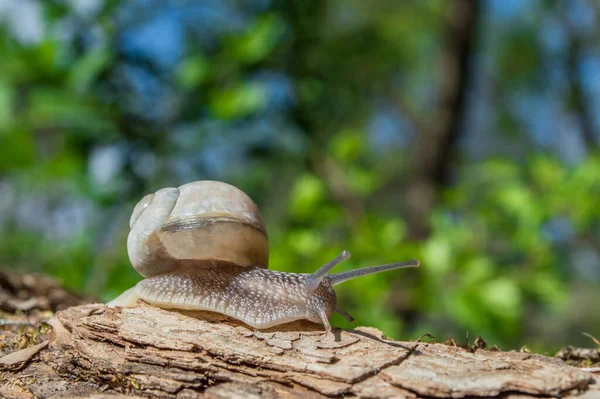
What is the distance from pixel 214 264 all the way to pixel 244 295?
256 millimetres

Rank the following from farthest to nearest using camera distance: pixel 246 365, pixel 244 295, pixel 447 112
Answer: pixel 447 112
pixel 244 295
pixel 246 365

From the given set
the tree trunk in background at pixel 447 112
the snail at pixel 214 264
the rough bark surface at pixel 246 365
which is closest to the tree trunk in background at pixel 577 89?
the tree trunk in background at pixel 447 112

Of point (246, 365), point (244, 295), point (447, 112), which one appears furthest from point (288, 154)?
Answer: point (246, 365)

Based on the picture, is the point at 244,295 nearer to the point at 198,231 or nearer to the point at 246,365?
the point at 198,231

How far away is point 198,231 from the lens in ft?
6.63

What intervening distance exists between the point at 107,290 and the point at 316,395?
2590 mm

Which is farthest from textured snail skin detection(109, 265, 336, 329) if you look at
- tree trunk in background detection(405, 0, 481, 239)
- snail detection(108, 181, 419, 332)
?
tree trunk in background detection(405, 0, 481, 239)

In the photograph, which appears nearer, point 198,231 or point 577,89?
point 198,231

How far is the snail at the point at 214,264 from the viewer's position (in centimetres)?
185

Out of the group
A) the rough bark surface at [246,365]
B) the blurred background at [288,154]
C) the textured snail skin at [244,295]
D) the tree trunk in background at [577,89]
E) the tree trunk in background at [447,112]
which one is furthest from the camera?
the tree trunk in background at [577,89]

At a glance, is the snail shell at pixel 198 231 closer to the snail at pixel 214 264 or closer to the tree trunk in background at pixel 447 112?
the snail at pixel 214 264

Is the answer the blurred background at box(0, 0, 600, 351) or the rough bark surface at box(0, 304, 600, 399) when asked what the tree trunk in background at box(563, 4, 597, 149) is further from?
the rough bark surface at box(0, 304, 600, 399)

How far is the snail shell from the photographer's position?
6.63 feet

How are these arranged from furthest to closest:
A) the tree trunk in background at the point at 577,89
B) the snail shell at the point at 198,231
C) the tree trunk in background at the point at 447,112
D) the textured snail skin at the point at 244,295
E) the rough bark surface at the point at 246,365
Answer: the tree trunk in background at the point at 577,89
the tree trunk in background at the point at 447,112
the snail shell at the point at 198,231
the textured snail skin at the point at 244,295
the rough bark surface at the point at 246,365
